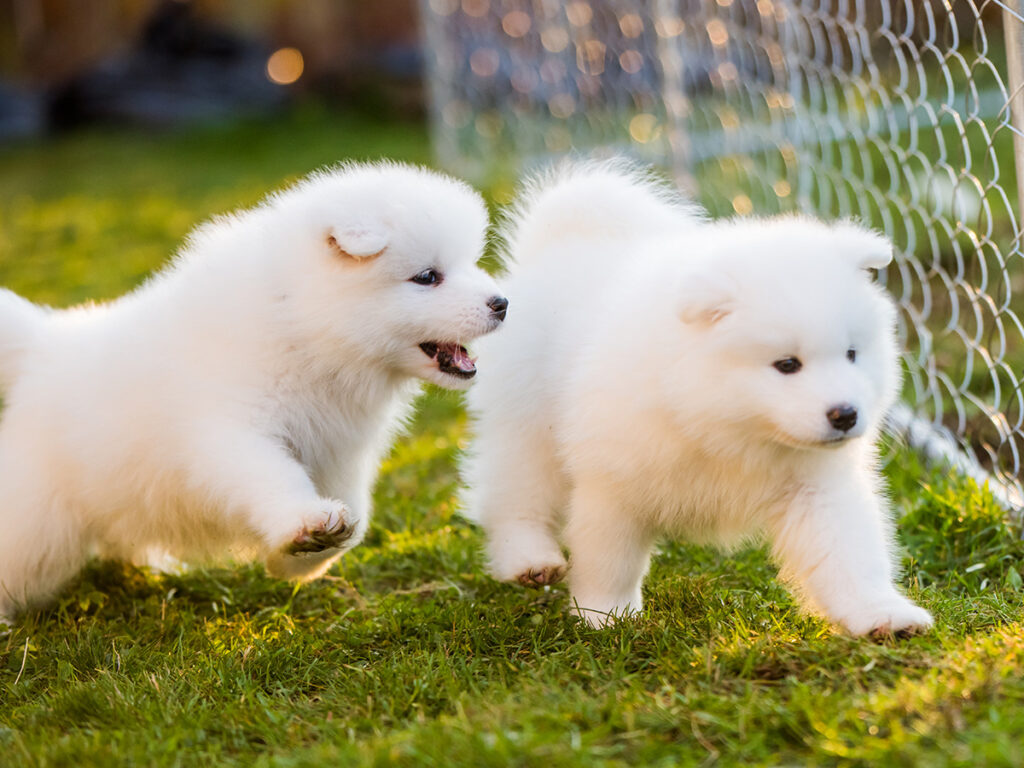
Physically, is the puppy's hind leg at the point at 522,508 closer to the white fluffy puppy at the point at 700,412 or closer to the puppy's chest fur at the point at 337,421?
the white fluffy puppy at the point at 700,412

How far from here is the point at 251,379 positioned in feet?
9.63

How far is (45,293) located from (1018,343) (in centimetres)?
509

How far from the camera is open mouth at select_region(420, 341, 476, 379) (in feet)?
9.89

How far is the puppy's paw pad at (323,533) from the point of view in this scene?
8.86 feet

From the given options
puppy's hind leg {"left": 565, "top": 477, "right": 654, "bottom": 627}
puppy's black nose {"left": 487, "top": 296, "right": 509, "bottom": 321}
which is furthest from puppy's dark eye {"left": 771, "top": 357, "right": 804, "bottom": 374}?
puppy's black nose {"left": 487, "top": 296, "right": 509, "bottom": 321}

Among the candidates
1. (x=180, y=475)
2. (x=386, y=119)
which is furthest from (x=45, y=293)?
(x=386, y=119)

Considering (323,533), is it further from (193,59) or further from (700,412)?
(193,59)

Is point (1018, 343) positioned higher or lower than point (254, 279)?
lower

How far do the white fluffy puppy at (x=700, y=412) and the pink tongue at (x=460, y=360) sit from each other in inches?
7.0

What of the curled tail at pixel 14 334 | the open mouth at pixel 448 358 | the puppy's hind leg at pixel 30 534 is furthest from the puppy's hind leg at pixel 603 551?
the curled tail at pixel 14 334

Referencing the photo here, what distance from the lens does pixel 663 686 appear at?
2.43m

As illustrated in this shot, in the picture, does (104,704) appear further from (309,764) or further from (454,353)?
(454,353)

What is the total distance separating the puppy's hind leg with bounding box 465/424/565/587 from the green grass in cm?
10

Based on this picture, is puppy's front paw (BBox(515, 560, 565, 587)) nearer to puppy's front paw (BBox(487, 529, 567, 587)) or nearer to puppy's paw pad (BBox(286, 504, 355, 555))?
puppy's front paw (BBox(487, 529, 567, 587))
